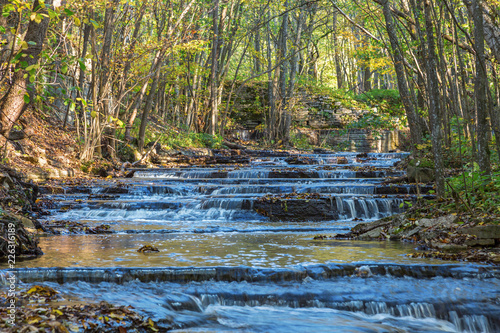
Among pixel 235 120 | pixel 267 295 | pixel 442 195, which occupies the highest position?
pixel 235 120

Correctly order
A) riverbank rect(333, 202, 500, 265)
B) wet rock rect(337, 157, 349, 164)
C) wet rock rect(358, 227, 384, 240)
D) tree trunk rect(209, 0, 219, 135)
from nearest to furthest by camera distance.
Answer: riverbank rect(333, 202, 500, 265), wet rock rect(358, 227, 384, 240), wet rock rect(337, 157, 349, 164), tree trunk rect(209, 0, 219, 135)

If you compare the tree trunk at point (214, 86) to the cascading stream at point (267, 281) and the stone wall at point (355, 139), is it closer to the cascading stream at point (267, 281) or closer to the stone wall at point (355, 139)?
the stone wall at point (355, 139)

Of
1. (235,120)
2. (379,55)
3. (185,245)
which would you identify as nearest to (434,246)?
(185,245)

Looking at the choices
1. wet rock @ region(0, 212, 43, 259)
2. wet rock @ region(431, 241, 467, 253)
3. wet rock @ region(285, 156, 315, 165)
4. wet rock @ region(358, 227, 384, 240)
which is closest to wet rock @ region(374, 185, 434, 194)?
wet rock @ region(358, 227, 384, 240)

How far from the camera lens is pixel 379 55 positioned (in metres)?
13.7

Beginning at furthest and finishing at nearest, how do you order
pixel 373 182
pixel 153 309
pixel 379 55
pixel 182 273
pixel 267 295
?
pixel 379 55 → pixel 373 182 → pixel 182 273 → pixel 267 295 → pixel 153 309

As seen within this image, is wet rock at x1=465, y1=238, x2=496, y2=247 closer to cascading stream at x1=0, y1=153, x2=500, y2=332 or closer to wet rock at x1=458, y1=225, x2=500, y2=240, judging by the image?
wet rock at x1=458, y1=225, x2=500, y2=240

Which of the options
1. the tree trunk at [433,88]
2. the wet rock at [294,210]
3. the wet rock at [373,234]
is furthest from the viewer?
Answer: the wet rock at [294,210]

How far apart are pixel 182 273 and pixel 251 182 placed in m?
7.35

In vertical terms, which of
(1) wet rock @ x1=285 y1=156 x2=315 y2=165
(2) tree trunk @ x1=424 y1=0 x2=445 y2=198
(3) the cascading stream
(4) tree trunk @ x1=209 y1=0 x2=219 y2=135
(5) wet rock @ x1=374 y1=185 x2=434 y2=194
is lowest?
(3) the cascading stream

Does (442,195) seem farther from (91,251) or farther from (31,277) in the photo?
(31,277)

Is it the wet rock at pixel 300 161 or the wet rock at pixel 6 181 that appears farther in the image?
the wet rock at pixel 300 161

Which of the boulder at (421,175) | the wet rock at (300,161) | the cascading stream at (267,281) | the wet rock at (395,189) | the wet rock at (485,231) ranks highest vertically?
the wet rock at (300,161)

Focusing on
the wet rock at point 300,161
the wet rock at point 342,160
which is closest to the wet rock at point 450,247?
the wet rock at point 300,161
